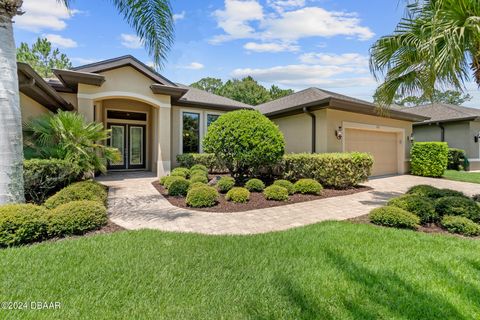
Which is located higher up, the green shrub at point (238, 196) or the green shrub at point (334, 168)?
the green shrub at point (334, 168)

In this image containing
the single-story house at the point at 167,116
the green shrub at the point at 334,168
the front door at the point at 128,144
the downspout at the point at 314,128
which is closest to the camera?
the green shrub at the point at 334,168

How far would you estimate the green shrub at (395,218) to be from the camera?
17.1 feet

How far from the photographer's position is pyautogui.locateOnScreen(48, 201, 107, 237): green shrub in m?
4.50

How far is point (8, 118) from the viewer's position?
16.1 feet

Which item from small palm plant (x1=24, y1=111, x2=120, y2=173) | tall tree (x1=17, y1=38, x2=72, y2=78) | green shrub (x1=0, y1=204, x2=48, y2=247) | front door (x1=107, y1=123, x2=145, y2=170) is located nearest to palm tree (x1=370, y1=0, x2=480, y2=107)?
green shrub (x1=0, y1=204, x2=48, y2=247)

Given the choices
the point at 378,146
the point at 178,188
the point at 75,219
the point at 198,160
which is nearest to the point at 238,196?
the point at 178,188

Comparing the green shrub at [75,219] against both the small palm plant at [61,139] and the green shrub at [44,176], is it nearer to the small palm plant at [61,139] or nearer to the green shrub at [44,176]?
the green shrub at [44,176]

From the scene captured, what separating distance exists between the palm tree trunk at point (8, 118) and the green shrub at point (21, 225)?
82 centimetres

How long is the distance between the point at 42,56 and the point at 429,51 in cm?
3643

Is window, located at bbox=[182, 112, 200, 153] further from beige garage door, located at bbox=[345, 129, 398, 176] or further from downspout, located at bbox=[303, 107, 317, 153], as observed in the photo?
beige garage door, located at bbox=[345, 129, 398, 176]

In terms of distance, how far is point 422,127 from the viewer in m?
20.3

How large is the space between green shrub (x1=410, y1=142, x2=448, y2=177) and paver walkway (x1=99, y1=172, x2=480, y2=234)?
7145mm

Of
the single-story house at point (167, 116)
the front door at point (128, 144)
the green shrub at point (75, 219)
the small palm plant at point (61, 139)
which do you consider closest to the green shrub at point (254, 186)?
the single-story house at point (167, 116)

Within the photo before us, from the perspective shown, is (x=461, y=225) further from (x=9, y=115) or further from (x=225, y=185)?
(x=9, y=115)
